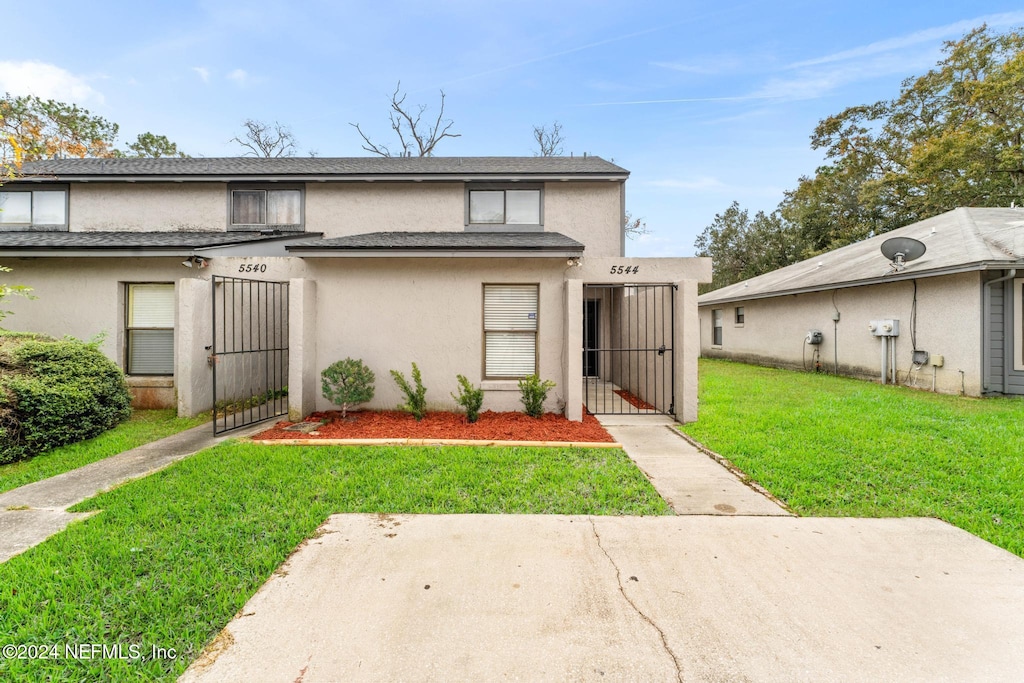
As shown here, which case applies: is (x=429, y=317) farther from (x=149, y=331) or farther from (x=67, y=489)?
(x=149, y=331)

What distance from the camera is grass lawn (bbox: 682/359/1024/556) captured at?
383cm

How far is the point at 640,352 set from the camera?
9148 millimetres

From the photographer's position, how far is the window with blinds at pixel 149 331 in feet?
25.9

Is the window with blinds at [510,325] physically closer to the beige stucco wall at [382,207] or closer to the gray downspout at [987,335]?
the beige stucco wall at [382,207]

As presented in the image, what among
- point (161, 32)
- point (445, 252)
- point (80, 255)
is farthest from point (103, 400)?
point (161, 32)

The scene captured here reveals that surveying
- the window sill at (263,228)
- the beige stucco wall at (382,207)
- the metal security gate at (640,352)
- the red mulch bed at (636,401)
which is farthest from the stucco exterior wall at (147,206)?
the red mulch bed at (636,401)

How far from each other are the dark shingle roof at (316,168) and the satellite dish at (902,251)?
711cm

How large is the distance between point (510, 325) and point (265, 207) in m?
7.20

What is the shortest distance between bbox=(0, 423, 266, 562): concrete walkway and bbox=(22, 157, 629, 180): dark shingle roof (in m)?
6.69

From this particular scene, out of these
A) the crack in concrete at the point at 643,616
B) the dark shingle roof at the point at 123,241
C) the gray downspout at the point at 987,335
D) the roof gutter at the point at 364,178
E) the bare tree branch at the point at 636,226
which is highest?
the bare tree branch at the point at 636,226

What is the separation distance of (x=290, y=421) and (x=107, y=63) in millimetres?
16264

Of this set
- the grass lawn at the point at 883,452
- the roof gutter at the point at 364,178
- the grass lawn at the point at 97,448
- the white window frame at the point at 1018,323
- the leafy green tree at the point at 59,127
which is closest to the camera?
the grass lawn at the point at 883,452

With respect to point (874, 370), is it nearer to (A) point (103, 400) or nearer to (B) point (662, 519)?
(B) point (662, 519)

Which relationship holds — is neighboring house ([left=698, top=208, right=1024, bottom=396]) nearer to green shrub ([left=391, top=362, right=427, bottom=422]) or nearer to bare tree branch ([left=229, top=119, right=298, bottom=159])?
green shrub ([left=391, top=362, right=427, bottom=422])
